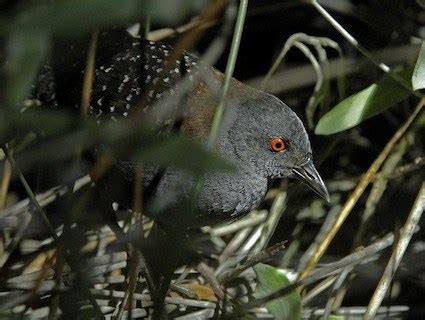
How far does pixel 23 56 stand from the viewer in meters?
1.06

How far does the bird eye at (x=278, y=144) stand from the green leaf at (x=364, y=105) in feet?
0.71

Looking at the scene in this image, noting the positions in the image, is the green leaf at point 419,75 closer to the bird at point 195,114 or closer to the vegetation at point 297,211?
the vegetation at point 297,211

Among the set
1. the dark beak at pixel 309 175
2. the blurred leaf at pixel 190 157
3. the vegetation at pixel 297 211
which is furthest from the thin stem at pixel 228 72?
the dark beak at pixel 309 175

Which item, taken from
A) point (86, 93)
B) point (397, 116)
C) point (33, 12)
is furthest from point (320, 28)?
point (33, 12)

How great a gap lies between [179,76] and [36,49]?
183 centimetres

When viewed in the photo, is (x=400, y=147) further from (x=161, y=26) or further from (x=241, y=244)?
(x=161, y=26)

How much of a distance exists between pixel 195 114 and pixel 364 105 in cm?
60

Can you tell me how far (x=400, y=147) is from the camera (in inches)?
128

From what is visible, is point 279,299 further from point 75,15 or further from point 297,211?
point 75,15

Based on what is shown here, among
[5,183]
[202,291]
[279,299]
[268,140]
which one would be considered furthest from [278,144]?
[5,183]

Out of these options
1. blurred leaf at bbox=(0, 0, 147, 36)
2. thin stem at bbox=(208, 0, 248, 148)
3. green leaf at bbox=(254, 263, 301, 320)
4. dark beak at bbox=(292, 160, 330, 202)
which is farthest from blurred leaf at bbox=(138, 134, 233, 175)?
dark beak at bbox=(292, 160, 330, 202)

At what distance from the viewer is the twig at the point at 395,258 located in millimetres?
2406

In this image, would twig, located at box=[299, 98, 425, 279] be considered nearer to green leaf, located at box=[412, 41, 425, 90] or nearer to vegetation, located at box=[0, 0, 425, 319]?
vegetation, located at box=[0, 0, 425, 319]

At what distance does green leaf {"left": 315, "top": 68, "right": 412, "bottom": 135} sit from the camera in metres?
2.73
